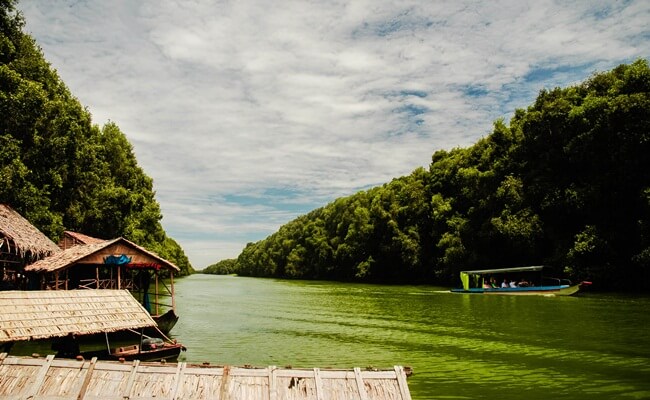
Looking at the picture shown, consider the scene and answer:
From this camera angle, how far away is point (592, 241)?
1442 inches

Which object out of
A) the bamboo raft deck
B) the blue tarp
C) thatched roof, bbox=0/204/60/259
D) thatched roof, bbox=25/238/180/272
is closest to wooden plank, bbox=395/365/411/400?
the bamboo raft deck

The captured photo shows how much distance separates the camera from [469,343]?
1958 centimetres

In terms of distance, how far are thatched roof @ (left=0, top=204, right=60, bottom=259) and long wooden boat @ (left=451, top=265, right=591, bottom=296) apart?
113 feet

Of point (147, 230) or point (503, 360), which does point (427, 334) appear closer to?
point (503, 360)

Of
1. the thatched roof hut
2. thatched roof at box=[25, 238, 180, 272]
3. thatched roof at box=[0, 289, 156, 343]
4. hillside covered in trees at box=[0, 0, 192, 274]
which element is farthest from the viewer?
the thatched roof hut

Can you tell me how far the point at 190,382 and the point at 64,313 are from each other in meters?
7.61

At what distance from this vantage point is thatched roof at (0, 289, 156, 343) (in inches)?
497

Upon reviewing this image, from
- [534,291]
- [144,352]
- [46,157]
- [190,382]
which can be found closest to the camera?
[190,382]

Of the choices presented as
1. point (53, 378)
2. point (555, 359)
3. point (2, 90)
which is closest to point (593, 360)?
point (555, 359)

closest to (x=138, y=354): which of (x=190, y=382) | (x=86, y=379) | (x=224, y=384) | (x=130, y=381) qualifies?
(x=86, y=379)

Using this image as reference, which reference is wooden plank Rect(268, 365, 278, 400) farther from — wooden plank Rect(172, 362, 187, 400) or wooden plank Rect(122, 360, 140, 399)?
wooden plank Rect(122, 360, 140, 399)

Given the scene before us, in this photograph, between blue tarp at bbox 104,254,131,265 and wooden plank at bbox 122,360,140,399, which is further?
blue tarp at bbox 104,254,131,265

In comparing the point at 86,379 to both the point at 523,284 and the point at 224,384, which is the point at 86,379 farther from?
the point at 523,284

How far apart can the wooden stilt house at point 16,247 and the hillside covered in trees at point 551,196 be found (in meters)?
38.9
